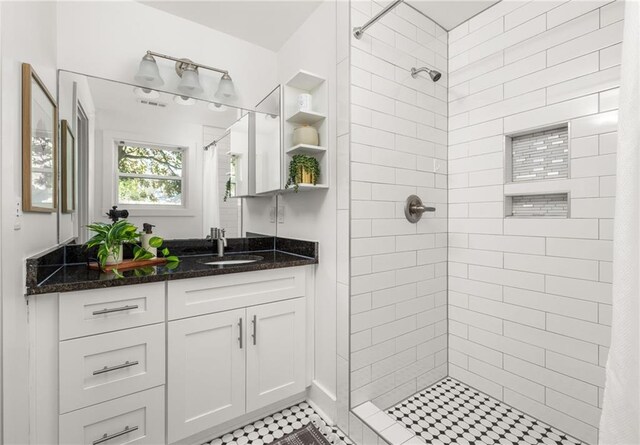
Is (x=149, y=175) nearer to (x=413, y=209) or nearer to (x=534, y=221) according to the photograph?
(x=413, y=209)

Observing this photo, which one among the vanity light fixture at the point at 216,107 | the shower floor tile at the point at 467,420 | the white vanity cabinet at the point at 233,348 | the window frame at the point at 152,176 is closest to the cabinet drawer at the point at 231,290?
the white vanity cabinet at the point at 233,348

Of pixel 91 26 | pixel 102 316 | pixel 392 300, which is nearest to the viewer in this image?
pixel 102 316

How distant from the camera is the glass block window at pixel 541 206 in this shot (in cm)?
161

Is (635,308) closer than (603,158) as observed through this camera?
Yes

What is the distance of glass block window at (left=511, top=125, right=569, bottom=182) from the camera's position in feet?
5.24

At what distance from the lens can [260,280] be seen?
1666mm

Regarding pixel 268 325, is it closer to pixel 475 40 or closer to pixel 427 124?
pixel 427 124

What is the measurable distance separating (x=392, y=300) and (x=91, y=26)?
7.71ft

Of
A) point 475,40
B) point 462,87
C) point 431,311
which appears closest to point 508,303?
point 431,311

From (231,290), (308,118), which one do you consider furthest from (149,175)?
(308,118)

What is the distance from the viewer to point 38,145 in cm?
124

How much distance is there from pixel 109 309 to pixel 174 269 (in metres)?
0.31

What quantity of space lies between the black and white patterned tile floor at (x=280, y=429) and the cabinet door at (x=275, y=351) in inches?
4.5

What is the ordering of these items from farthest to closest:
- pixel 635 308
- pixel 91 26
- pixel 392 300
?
1. pixel 392 300
2. pixel 91 26
3. pixel 635 308
